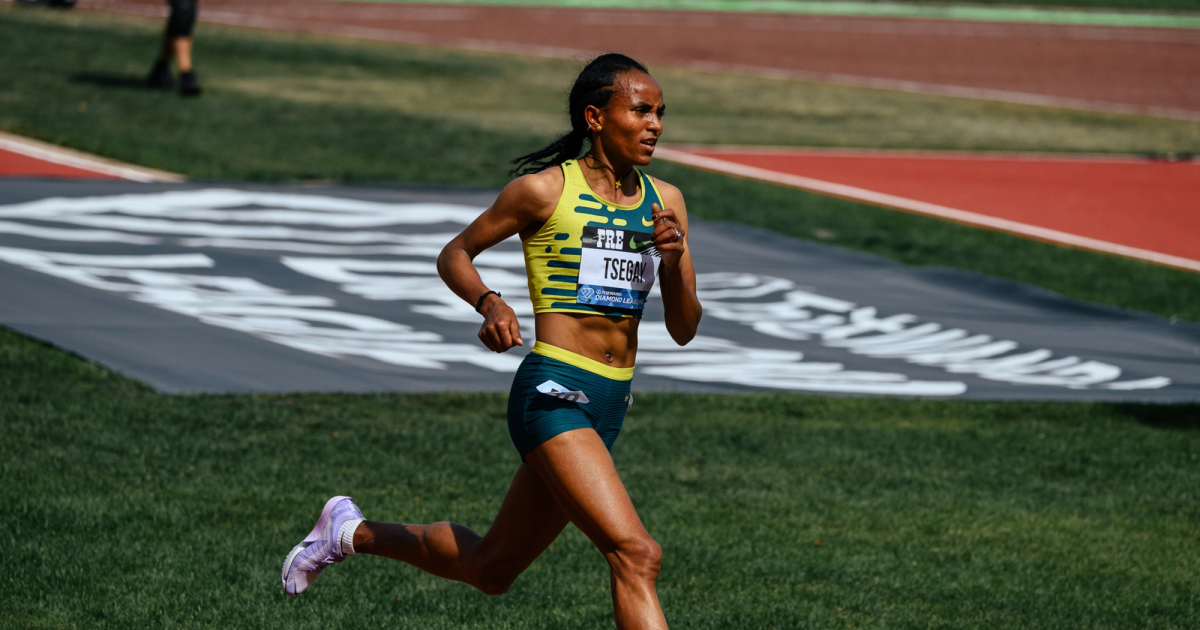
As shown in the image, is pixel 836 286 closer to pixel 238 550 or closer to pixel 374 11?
pixel 238 550

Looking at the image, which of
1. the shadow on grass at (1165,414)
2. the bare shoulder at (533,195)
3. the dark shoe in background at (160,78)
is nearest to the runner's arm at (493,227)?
the bare shoulder at (533,195)

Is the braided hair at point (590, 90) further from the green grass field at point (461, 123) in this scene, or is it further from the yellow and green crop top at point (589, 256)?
the green grass field at point (461, 123)

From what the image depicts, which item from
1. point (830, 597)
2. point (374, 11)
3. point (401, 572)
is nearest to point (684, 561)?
point (830, 597)

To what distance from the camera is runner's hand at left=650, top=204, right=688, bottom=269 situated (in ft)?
14.7

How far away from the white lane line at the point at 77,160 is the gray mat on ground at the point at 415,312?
1.71 meters

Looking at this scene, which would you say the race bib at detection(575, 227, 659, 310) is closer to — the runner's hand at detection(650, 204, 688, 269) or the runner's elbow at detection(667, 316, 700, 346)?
the runner's hand at detection(650, 204, 688, 269)

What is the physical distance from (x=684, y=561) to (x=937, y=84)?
2293cm

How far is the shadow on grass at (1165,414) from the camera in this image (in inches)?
354

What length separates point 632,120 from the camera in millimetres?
4691

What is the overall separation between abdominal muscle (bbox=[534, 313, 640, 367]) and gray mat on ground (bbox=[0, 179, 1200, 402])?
4.41m

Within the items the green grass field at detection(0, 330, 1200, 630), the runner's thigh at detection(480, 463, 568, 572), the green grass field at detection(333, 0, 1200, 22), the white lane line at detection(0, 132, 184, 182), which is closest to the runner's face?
the runner's thigh at detection(480, 463, 568, 572)

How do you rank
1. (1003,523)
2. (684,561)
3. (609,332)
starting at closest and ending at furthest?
(609,332)
(684,561)
(1003,523)

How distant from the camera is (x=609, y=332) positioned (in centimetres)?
466

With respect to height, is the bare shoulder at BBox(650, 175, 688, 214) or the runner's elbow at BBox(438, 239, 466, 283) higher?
the bare shoulder at BBox(650, 175, 688, 214)
